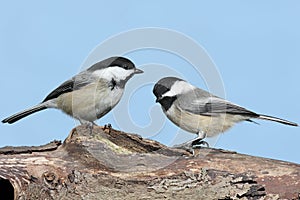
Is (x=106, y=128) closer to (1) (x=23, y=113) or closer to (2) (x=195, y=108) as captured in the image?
(2) (x=195, y=108)

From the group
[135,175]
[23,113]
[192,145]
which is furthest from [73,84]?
[135,175]

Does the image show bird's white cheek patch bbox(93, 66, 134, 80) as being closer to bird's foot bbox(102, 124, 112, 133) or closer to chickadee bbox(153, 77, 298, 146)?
chickadee bbox(153, 77, 298, 146)

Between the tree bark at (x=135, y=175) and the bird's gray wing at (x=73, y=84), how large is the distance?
1.69 m

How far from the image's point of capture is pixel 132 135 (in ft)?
12.3

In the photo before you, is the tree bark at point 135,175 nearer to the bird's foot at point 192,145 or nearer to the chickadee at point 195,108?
the bird's foot at point 192,145

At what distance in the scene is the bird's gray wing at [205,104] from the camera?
4.82 meters

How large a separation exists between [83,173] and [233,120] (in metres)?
2.03

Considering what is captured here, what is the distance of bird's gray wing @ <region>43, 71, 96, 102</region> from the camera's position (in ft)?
16.9

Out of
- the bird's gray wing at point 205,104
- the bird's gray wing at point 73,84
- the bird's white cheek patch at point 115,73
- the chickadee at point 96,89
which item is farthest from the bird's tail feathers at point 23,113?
the bird's gray wing at point 205,104

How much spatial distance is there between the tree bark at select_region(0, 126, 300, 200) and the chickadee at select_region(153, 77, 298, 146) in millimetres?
1312

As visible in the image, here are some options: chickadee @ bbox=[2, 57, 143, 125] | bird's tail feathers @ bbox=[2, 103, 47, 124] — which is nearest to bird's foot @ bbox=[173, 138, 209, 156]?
chickadee @ bbox=[2, 57, 143, 125]

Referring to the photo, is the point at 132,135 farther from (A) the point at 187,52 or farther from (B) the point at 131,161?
(A) the point at 187,52

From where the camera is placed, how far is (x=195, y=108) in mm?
4812

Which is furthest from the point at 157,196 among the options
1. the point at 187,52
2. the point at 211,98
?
the point at 211,98
